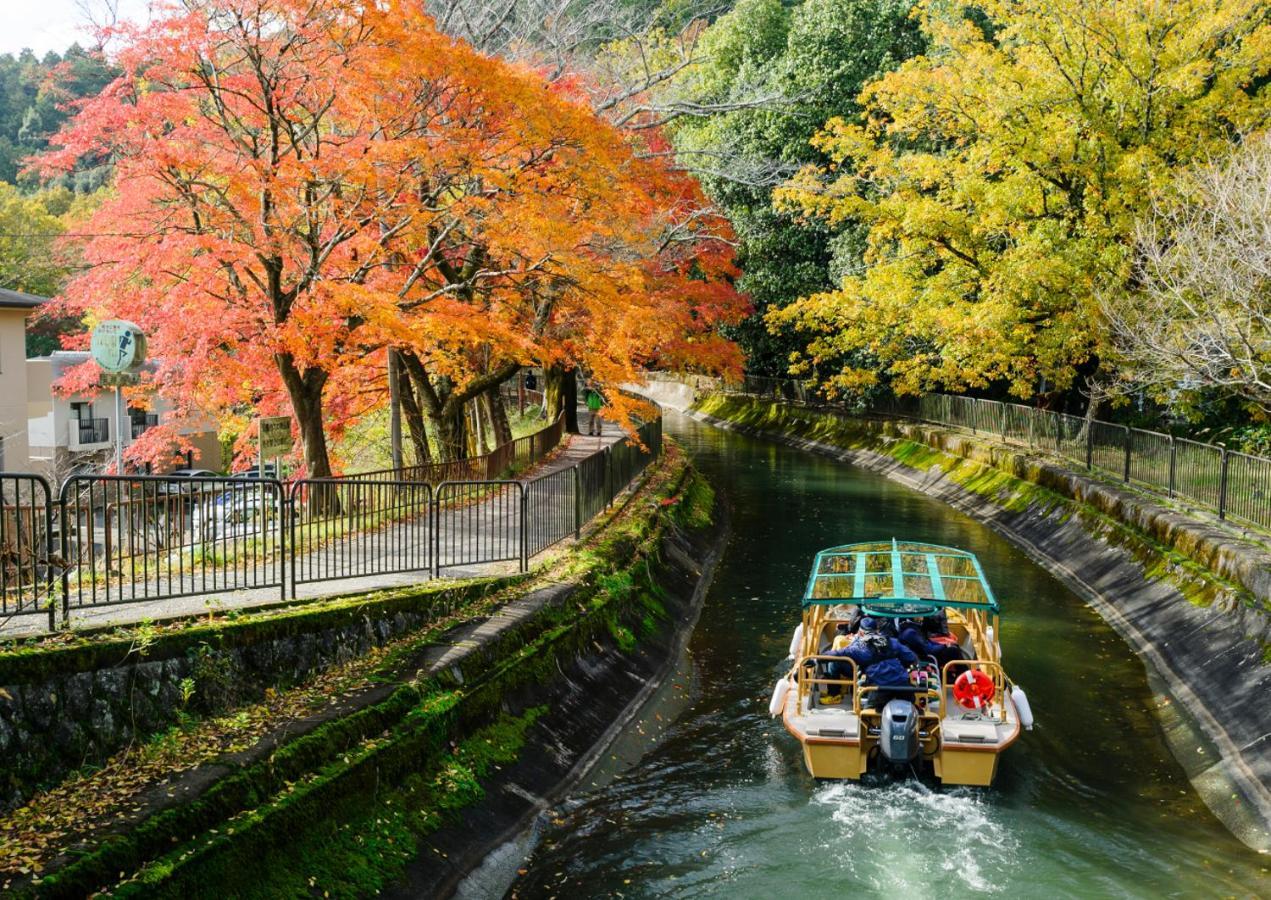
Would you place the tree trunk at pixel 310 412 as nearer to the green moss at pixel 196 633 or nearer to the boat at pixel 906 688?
the green moss at pixel 196 633

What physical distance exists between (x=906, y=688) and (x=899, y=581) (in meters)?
2.93

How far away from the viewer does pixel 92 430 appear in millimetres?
42875

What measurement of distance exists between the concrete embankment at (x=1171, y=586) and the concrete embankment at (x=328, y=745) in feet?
23.8

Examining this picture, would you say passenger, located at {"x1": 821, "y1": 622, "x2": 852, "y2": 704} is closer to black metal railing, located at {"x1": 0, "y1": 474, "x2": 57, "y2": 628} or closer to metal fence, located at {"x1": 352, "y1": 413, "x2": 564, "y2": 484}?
metal fence, located at {"x1": 352, "y1": 413, "x2": 564, "y2": 484}

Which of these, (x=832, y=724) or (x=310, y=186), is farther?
(x=310, y=186)

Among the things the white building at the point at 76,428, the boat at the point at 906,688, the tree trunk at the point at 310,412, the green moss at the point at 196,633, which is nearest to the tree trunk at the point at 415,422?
the tree trunk at the point at 310,412

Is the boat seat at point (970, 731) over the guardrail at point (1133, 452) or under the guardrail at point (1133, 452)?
under

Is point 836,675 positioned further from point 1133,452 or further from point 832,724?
point 1133,452

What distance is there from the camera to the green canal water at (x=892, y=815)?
33.8ft

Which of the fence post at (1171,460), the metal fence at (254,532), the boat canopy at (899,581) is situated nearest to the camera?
the metal fence at (254,532)

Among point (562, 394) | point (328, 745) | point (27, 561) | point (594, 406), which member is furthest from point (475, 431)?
point (328, 745)

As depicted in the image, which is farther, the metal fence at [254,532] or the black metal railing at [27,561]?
the metal fence at [254,532]

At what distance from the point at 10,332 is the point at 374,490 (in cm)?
2024

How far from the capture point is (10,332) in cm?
3041
